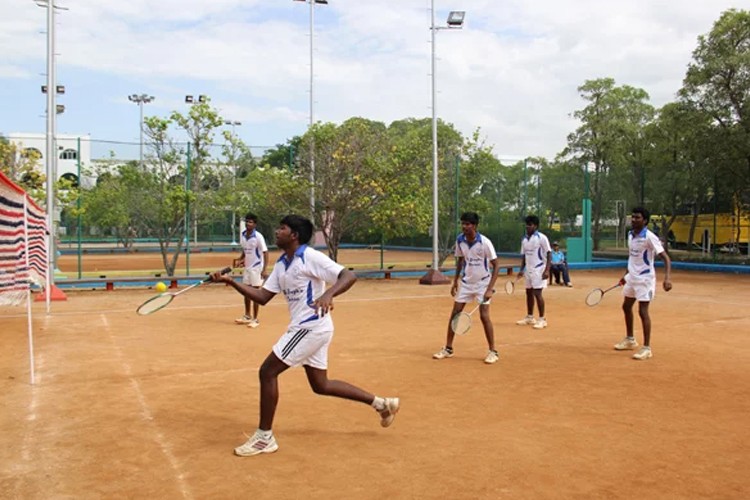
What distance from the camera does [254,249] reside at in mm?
12930

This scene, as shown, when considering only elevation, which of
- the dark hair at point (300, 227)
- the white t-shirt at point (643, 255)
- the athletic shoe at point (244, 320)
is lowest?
the athletic shoe at point (244, 320)

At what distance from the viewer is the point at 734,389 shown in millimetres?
7684

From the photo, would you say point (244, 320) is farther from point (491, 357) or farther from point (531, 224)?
point (531, 224)

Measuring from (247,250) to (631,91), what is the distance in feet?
103

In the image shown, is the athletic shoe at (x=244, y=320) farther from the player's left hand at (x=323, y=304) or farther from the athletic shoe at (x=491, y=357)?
the player's left hand at (x=323, y=304)

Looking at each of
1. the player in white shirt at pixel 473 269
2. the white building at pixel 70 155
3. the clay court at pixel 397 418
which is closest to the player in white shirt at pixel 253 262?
the clay court at pixel 397 418

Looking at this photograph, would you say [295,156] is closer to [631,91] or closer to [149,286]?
[149,286]

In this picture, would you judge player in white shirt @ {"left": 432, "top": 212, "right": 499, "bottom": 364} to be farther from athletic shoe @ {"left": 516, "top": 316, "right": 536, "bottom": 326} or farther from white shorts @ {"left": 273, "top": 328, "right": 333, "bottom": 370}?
white shorts @ {"left": 273, "top": 328, "right": 333, "bottom": 370}

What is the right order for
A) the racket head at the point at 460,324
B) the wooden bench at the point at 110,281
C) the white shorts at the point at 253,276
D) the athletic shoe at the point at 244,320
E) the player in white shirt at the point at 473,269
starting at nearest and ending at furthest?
the racket head at the point at 460,324 → the player in white shirt at the point at 473,269 → the athletic shoe at the point at 244,320 → the white shorts at the point at 253,276 → the wooden bench at the point at 110,281

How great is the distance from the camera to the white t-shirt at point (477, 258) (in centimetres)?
948

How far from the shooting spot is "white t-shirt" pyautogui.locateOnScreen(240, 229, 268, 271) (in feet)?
42.3

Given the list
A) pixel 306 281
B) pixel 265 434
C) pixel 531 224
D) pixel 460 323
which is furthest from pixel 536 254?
pixel 265 434

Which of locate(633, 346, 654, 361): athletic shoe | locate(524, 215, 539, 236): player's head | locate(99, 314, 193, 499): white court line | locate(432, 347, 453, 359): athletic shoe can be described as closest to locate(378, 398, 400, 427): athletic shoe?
locate(99, 314, 193, 499): white court line

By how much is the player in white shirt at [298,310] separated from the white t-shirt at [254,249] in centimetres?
715
